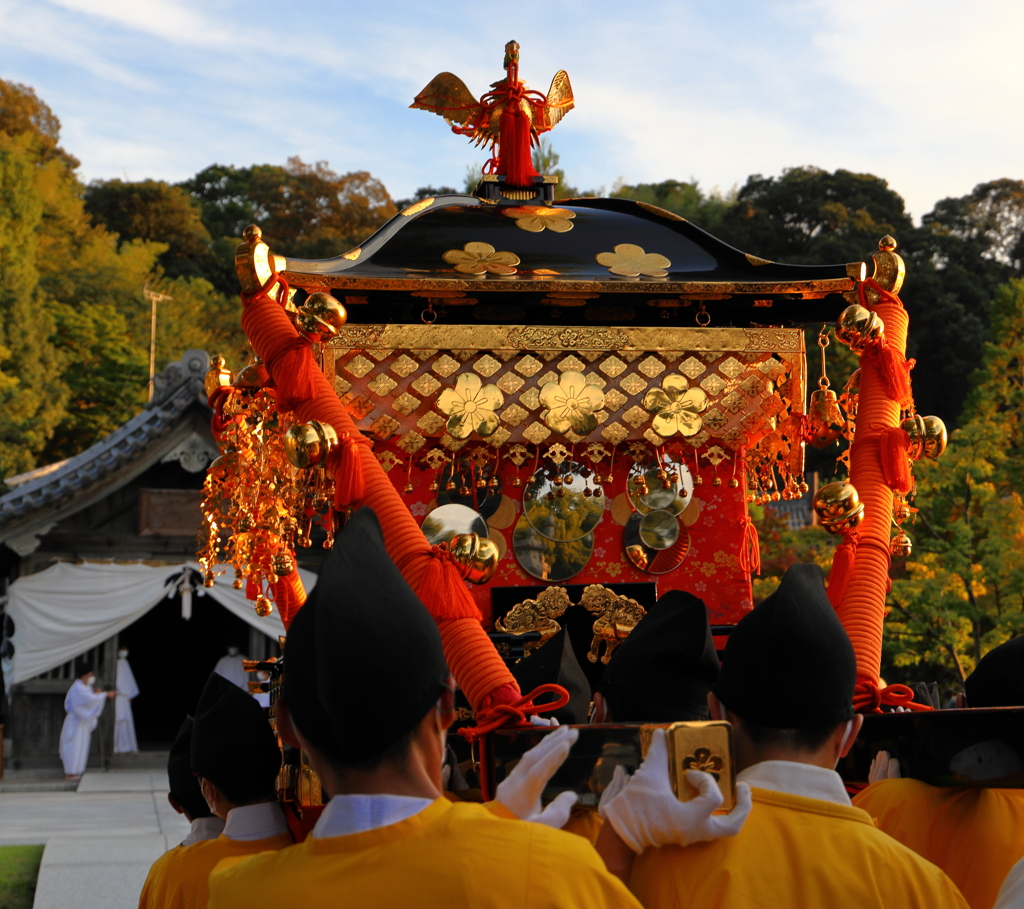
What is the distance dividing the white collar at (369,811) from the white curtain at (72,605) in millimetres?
12028

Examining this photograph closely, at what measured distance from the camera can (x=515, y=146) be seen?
3.92m

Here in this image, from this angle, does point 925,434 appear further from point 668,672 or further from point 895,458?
point 668,672

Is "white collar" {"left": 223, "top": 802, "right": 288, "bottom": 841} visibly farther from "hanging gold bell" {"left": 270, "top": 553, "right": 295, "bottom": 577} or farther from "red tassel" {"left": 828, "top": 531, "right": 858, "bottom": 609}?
"red tassel" {"left": 828, "top": 531, "right": 858, "bottom": 609}

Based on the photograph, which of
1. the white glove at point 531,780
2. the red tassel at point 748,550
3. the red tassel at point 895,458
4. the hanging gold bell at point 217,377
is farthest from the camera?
the red tassel at point 748,550

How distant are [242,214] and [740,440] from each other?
115 feet

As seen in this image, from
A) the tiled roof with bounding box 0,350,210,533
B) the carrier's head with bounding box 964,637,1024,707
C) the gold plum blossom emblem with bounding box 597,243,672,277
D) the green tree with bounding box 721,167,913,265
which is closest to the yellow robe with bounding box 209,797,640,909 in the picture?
the carrier's head with bounding box 964,637,1024,707

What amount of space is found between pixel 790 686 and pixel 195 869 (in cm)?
146

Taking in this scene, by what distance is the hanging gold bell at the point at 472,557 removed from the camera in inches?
94.4

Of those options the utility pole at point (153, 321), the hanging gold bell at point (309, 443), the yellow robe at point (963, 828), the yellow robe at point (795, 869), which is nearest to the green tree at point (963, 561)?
the yellow robe at point (963, 828)

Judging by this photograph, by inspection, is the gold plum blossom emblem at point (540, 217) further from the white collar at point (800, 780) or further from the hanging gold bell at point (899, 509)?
the white collar at point (800, 780)

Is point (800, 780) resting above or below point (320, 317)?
below

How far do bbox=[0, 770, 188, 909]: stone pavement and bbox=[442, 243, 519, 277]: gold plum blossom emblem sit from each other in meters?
4.35

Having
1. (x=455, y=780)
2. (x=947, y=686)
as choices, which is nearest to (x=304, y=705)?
(x=455, y=780)

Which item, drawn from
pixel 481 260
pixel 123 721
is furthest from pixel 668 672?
pixel 123 721
